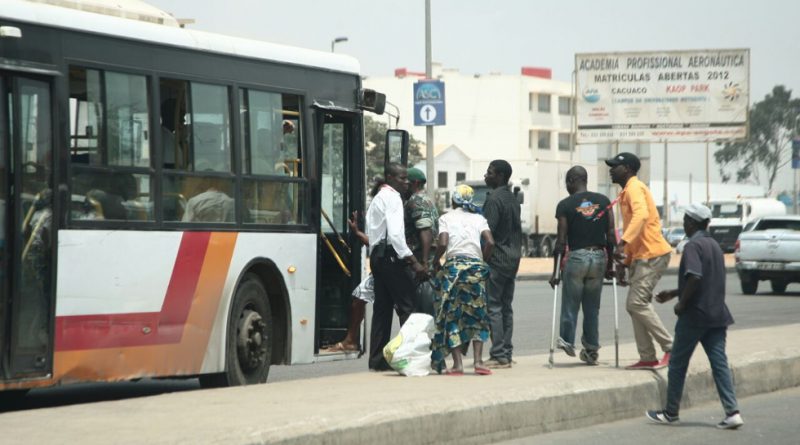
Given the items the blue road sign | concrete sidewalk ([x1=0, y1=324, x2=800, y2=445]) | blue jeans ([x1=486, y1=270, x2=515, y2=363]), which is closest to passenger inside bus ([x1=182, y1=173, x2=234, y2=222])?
concrete sidewalk ([x1=0, y1=324, x2=800, y2=445])

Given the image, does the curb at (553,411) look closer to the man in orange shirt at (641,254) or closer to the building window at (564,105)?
the man in orange shirt at (641,254)

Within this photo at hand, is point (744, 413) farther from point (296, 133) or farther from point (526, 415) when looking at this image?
point (296, 133)

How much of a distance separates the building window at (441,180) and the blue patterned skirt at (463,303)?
89809 mm

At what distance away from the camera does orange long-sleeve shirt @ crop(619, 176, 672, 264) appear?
12.2 m

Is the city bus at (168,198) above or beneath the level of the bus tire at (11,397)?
above

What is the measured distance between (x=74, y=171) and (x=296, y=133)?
9.58 ft

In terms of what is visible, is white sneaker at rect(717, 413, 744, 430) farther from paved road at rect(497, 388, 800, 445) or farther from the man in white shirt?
the man in white shirt

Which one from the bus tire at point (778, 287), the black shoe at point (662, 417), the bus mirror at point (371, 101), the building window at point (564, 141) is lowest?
the bus tire at point (778, 287)

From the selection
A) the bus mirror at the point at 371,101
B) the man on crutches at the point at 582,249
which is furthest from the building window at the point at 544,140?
the man on crutches at the point at 582,249

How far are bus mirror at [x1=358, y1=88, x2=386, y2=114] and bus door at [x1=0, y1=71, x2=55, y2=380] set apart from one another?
4035 millimetres

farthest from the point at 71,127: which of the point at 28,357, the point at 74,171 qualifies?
the point at 28,357

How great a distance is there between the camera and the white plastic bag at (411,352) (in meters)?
12.1

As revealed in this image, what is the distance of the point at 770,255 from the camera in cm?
3147

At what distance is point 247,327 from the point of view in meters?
12.0
